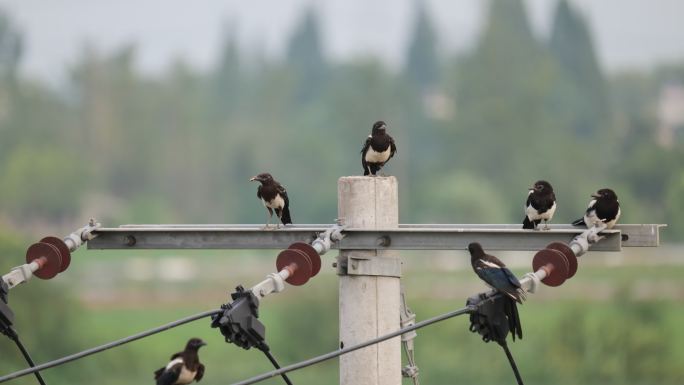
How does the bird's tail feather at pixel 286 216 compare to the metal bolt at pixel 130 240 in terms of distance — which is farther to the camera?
the bird's tail feather at pixel 286 216

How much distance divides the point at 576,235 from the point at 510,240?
44 centimetres

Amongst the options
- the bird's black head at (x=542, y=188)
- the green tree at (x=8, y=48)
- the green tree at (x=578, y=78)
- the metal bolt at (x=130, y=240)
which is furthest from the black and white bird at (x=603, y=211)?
the green tree at (x=8, y=48)

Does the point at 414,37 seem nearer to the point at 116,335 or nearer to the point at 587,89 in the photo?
the point at 587,89

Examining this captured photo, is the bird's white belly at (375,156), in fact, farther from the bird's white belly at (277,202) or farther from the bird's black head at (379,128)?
the bird's white belly at (277,202)

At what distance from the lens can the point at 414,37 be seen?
571 ft

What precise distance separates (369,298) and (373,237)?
16.3 inches

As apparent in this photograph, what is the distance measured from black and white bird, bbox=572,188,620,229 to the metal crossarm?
0.65 m

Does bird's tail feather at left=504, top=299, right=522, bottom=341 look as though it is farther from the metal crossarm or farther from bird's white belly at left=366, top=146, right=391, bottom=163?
bird's white belly at left=366, top=146, right=391, bottom=163

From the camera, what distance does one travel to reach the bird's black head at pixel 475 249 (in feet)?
38.1

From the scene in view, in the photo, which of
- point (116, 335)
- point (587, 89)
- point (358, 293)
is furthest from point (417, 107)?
point (358, 293)

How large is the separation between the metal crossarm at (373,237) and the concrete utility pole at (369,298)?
110mm

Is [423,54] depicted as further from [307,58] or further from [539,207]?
[539,207]

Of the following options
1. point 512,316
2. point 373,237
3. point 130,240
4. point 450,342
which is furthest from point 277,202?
point 450,342

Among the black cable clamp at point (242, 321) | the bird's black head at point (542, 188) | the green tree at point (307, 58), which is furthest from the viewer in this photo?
the green tree at point (307, 58)
